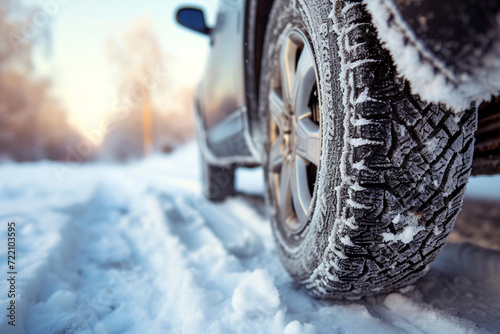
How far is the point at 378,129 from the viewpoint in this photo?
2.01 ft

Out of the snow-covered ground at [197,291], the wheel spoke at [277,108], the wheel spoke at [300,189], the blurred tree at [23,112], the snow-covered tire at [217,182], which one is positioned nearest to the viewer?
the snow-covered ground at [197,291]

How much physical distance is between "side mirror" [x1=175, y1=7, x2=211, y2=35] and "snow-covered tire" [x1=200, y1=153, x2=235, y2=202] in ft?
4.28

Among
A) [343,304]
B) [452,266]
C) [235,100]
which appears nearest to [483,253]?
[452,266]

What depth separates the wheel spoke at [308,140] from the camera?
2.83 ft

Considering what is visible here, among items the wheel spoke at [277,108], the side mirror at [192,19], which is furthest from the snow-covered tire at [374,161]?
the side mirror at [192,19]

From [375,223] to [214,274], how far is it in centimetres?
75

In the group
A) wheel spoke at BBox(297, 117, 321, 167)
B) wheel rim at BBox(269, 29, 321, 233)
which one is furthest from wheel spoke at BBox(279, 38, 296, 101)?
wheel spoke at BBox(297, 117, 321, 167)

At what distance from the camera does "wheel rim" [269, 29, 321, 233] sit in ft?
3.02

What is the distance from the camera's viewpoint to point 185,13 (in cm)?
207

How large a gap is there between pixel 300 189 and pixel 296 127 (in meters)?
0.22

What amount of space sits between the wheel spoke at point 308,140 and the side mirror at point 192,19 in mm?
1542

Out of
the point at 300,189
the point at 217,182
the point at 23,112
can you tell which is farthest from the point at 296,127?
the point at 23,112

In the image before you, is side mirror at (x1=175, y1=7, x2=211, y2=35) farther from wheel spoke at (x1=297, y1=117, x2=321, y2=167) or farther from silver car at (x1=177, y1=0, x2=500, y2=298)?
wheel spoke at (x1=297, y1=117, x2=321, y2=167)

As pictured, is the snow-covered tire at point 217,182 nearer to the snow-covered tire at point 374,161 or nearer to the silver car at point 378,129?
the silver car at point 378,129
